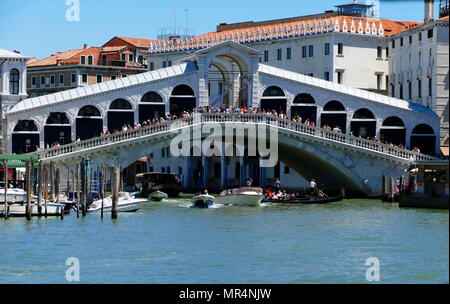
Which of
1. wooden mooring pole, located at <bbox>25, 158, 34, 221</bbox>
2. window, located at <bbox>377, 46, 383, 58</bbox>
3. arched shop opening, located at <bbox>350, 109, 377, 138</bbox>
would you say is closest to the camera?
wooden mooring pole, located at <bbox>25, 158, 34, 221</bbox>

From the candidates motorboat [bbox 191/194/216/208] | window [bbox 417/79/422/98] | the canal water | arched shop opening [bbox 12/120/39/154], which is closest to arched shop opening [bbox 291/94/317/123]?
window [bbox 417/79/422/98]

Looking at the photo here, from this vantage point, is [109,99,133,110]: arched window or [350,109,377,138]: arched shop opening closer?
[109,99,133,110]: arched window

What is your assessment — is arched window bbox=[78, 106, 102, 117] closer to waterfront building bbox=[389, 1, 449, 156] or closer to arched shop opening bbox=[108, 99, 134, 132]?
arched shop opening bbox=[108, 99, 134, 132]

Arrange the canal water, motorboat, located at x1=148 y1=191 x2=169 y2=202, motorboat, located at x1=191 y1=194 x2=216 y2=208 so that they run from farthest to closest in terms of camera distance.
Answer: motorboat, located at x1=148 y1=191 x2=169 y2=202, motorboat, located at x1=191 y1=194 x2=216 y2=208, the canal water

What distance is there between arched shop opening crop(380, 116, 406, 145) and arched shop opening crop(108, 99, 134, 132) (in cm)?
974

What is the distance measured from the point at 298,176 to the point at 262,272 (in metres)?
28.3

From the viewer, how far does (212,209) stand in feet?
98.0

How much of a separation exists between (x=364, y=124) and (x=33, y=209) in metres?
16.6

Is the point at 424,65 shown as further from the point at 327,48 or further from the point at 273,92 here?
the point at 327,48

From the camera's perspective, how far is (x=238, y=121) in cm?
3591

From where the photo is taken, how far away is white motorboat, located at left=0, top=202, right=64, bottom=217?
26.1m

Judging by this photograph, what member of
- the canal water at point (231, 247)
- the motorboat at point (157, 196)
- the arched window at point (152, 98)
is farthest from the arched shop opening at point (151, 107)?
the canal water at point (231, 247)
